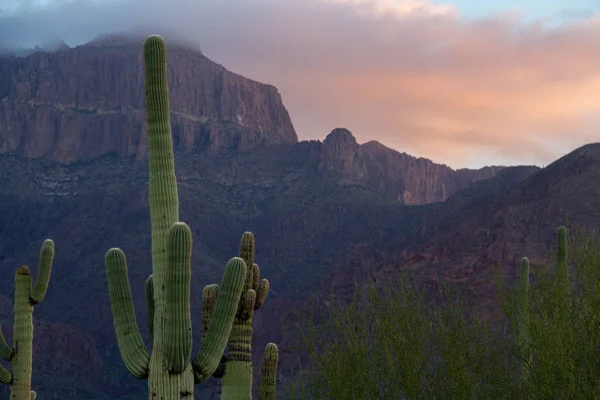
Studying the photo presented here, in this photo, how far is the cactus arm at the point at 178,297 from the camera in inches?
375

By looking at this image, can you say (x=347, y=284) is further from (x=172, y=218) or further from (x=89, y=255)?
(x=172, y=218)

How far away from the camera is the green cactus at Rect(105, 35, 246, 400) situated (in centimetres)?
958

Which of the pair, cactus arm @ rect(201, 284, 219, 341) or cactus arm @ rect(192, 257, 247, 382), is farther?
cactus arm @ rect(201, 284, 219, 341)

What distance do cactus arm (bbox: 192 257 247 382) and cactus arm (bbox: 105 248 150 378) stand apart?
0.60 metres

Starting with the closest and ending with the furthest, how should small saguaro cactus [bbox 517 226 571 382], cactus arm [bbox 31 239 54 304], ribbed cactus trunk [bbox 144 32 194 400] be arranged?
ribbed cactus trunk [bbox 144 32 194 400]
cactus arm [bbox 31 239 54 304]
small saguaro cactus [bbox 517 226 571 382]

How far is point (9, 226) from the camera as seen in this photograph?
170m

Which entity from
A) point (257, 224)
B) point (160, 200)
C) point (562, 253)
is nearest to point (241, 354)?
point (160, 200)

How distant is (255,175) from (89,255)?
46226mm

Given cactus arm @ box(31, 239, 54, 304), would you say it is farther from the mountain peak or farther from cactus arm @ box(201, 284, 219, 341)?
the mountain peak

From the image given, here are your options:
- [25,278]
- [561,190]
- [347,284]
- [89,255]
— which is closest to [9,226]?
[89,255]

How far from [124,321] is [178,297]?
1055 mm

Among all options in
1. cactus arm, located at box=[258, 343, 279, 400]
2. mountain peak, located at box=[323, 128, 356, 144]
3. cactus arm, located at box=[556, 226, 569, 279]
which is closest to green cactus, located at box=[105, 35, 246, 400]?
cactus arm, located at box=[258, 343, 279, 400]

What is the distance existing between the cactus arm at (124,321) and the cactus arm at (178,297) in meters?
0.44

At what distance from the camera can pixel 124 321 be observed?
10.3m
